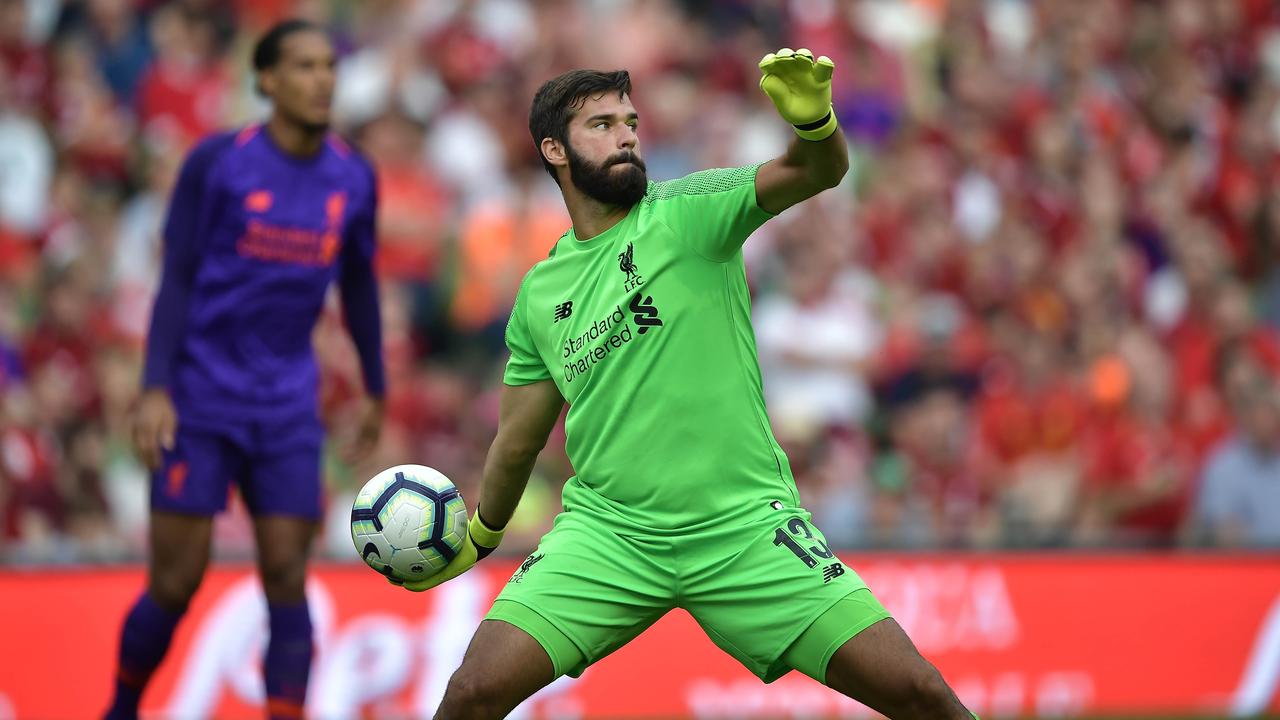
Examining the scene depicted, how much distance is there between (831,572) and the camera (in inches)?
211

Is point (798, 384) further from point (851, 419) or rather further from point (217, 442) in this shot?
point (217, 442)

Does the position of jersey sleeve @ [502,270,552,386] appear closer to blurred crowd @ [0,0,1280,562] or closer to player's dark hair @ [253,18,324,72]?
player's dark hair @ [253,18,324,72]

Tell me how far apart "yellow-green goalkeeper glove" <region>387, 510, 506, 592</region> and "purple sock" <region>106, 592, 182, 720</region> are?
1.69m

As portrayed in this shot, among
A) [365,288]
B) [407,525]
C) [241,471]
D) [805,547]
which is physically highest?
[365,288]

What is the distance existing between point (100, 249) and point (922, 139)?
23.6 ft

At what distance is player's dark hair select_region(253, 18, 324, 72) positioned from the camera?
7.24 m

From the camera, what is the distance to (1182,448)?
12.7 meters

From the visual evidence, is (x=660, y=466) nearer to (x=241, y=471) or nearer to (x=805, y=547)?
(x=805, y=547)

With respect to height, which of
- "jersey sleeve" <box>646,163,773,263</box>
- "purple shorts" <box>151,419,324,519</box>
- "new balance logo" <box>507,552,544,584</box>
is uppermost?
"jersey sleeve" <box>646,163,773,263</box>

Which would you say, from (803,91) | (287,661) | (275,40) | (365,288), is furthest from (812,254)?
(803,91)

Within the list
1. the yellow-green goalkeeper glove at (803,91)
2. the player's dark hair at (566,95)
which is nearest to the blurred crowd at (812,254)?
the player's dark hair at (566,95)

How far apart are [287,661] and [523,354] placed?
2.09 metres

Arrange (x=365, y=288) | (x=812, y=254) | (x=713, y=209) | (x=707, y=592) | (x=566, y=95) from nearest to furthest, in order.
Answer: (x=713, y=209) < (x=707, y=592) < (x=566, y=95) < (x=365, y=288) < (x=812, y=254)

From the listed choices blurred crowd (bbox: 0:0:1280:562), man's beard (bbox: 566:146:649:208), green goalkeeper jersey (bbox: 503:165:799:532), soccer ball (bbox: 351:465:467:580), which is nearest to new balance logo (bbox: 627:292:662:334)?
green goalkeeper jersey (bbox: 503:165:799:532)
